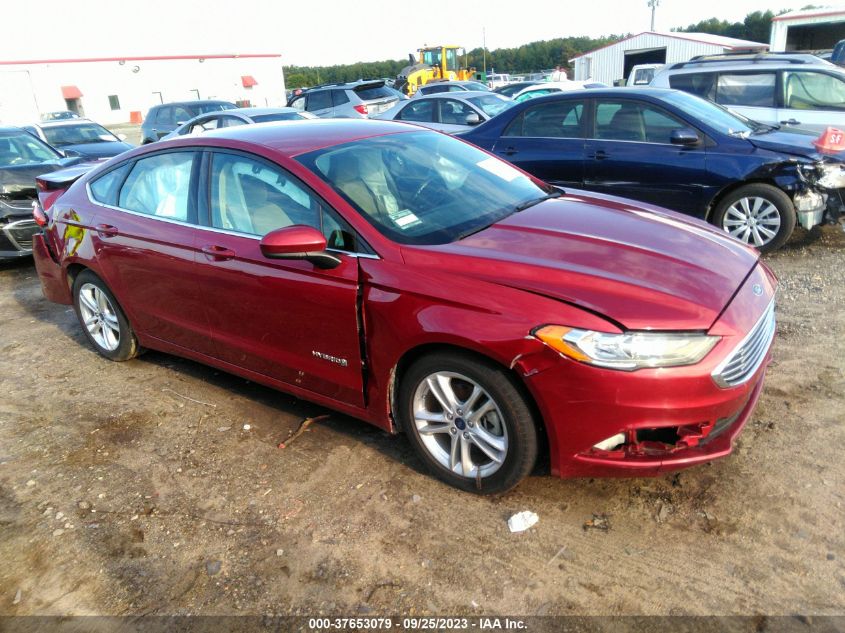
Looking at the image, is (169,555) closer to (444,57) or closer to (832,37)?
(444,57)

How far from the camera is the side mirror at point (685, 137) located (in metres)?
5.98

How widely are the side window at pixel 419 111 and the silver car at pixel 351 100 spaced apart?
4.48 m

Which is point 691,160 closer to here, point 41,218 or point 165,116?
point 41,218

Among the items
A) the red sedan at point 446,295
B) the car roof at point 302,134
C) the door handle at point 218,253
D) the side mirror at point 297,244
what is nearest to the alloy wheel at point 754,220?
the red sedan at point 446,295

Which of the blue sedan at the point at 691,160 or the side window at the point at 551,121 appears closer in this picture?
the blue sedan at the point at 691,160

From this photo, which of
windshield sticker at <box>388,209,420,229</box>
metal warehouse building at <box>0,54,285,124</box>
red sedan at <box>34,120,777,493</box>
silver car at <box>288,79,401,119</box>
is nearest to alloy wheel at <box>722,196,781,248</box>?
red sedan at <box>34,120,777,493</box>

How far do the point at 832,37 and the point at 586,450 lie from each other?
122 ft

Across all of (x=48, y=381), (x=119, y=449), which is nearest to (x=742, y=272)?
(x=119, y=449)

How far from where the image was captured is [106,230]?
430 centimetres

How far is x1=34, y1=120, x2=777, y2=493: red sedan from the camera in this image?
2525 millimetres

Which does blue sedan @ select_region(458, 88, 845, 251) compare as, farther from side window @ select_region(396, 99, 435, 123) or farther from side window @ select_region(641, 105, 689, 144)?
side window @ select_region(396, 99, 435, 123)

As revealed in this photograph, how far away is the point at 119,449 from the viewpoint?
12.0 feet

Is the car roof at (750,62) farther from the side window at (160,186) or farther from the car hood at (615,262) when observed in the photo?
the side window at (160,186)

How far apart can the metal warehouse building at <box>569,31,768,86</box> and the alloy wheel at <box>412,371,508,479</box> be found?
31544 mm
